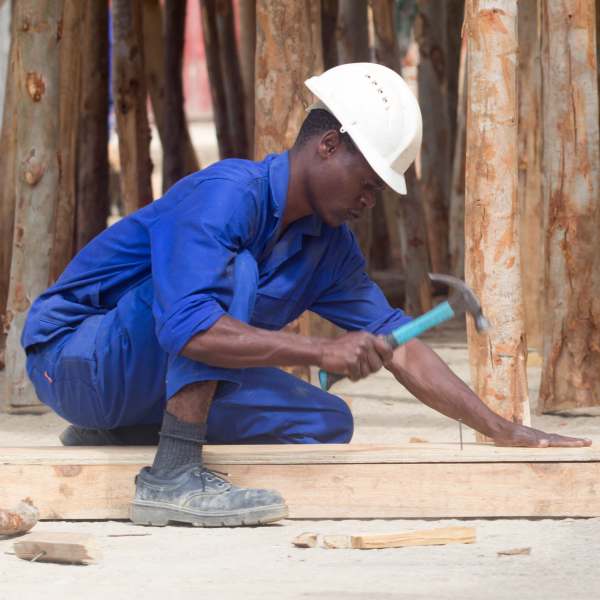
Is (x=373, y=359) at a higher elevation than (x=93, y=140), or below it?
below

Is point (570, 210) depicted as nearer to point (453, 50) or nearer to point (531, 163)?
point (531, 163)

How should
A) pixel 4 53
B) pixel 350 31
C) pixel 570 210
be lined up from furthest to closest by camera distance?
pixel 350 31
pixel 4 53
pixel 570 210

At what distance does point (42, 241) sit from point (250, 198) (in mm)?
2475

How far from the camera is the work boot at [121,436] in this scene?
4055mm

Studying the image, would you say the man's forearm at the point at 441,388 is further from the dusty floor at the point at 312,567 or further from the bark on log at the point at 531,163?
the bark on log at the point at 531,163

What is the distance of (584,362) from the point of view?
5.41 metres

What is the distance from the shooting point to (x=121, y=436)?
407cm

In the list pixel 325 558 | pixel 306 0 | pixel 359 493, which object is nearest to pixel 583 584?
pixel 325 558

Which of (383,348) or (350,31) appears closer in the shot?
(383,348)

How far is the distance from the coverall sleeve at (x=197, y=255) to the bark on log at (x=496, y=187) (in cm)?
100

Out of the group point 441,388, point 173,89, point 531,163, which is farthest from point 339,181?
point 173,89

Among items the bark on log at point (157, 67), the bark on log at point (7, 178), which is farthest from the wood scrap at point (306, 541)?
the bark on log at point (157, 67)

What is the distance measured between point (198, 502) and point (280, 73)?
90.6 inches

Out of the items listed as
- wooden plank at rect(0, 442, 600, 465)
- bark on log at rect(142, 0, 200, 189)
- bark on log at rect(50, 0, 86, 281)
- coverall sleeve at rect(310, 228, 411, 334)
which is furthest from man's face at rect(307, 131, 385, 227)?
bark on log at rect(142, 0, 200, 189)
